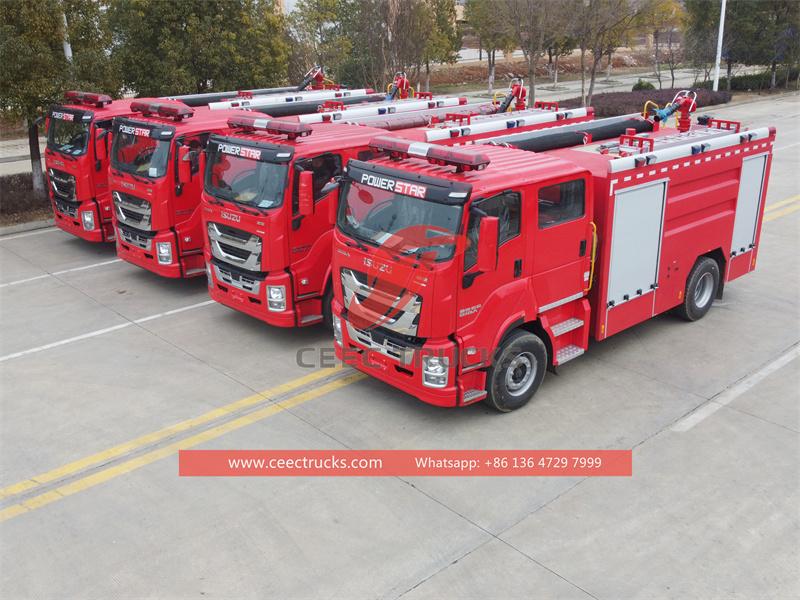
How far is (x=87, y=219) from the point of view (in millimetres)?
13078

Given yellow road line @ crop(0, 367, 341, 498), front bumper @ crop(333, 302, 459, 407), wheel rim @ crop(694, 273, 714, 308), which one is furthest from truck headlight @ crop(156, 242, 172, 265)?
wheel rim @ crop(694, 273, 714, 308)

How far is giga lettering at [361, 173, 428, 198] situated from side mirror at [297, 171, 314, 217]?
122cm

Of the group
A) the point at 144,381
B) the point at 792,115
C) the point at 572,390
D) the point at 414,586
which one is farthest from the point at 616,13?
the point at 414,586

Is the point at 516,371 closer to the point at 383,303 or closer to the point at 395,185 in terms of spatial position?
the point at 383,303

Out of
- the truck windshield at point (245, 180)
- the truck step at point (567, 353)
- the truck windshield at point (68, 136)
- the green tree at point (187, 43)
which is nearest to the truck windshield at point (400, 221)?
the truck windshield at point (245, 180)

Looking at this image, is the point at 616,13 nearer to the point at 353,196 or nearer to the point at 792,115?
the point at 792,115

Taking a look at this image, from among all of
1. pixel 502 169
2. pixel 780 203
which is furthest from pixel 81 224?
pixel 780 203

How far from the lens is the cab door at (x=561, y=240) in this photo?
25.2ft

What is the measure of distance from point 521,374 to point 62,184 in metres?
9.30

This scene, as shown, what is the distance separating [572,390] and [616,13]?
66.7ft

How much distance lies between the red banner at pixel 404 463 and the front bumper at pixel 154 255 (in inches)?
176

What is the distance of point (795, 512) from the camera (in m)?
6.50

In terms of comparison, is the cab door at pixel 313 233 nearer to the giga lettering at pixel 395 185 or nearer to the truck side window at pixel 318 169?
the truck side window at pixel 318 169

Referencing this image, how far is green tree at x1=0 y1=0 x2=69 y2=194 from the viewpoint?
14500 mm
